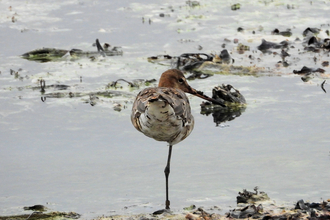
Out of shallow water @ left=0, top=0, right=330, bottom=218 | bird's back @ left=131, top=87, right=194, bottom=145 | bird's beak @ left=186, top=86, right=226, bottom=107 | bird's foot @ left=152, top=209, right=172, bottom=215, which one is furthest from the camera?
bird's beak @ left=186, top=86, right=226, bottom=107

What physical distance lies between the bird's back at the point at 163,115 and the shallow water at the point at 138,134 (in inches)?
22.7

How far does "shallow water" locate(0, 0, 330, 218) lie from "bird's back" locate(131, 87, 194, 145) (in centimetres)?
58

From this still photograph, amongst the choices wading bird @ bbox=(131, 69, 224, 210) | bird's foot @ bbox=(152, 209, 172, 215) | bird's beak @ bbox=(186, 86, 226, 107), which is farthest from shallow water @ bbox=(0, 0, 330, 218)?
wading bird @ bbox=(131, 69, 224, 210)

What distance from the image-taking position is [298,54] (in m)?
13.0

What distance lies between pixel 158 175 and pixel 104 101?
3089 millimetres

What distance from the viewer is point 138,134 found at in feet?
29.6

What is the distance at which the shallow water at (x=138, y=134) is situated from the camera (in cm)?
702

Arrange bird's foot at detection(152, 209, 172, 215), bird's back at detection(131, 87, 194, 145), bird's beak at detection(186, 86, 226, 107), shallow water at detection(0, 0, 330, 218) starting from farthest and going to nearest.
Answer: bird's beak at detection(186, 86, 226, 107)
shallow water at detection(0, 0, 330, 218)
bird's back at detection(131, 87, 194, 145)
bird's foot at detection(152, 209, 172, 215)

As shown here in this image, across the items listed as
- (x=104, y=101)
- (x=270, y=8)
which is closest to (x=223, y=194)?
(x=104, y=101)

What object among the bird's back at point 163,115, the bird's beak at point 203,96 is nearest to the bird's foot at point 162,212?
the bird's back at point 163,115

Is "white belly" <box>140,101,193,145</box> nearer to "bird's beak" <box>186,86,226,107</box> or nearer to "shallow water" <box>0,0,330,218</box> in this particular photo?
"shallow water" <box>0,0,330,218</box>

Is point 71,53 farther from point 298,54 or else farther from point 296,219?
point 296,219

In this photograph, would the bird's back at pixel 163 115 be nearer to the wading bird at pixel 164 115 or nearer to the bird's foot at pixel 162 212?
the wading bird at pixel 164 115

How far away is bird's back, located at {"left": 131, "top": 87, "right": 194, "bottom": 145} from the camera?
664cm
